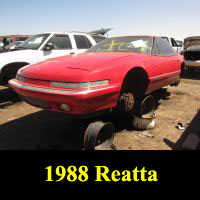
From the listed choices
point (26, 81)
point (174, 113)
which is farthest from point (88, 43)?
point (26, 81)

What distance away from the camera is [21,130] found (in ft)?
13.8

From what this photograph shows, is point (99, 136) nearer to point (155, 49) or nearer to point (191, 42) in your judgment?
point (155, 49)

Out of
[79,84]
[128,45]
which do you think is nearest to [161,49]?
[128,45]

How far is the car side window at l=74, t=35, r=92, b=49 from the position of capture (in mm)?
7180

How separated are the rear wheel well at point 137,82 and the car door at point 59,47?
311 centimetres

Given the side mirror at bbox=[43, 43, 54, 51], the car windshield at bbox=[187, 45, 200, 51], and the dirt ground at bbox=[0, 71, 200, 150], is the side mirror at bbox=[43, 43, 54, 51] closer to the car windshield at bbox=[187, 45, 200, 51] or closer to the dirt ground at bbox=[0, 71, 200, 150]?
the dirt ground at bbox=[0, 71, 200, 150]

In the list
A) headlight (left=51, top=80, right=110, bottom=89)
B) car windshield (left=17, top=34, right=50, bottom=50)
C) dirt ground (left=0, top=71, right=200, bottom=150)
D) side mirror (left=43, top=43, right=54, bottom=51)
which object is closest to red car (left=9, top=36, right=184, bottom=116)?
headlight (left=51, top=80, right=110, bottom=89)

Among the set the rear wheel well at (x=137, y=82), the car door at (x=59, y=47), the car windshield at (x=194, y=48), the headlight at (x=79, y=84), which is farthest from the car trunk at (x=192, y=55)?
the headlight at (x=79, y=84)

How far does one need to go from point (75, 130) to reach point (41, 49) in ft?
10.1

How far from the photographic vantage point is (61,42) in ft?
22.4

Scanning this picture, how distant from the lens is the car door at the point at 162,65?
170 inches

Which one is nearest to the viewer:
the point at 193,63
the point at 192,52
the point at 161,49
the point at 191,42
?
the point at 161,49

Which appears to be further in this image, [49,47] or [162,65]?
[49,47]

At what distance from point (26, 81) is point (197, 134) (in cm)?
299
